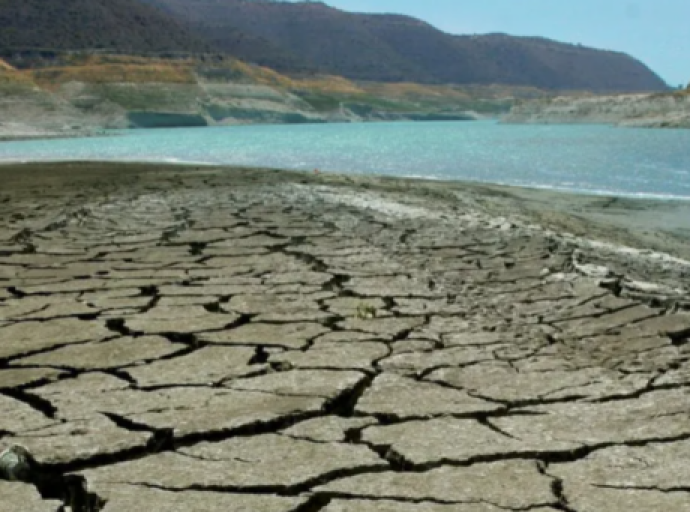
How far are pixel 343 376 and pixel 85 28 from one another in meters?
95.5

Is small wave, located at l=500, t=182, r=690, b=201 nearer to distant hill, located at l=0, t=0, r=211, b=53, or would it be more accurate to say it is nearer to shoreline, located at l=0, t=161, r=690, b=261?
shoreline, located at l=0, t=161, r=690, b=261

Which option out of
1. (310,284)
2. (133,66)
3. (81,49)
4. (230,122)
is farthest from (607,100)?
(310,284)

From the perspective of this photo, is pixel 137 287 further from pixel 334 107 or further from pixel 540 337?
pixel 334 107

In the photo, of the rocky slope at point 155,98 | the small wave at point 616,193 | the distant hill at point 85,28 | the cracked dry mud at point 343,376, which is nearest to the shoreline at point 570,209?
the small wave at point 616,193

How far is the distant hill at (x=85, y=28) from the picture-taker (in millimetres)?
85562

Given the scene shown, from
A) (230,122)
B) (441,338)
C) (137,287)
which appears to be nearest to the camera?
(441,338)

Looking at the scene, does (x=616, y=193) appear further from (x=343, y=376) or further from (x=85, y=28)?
(x=85, y=28)

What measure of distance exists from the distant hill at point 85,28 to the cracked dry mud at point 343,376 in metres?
85.5

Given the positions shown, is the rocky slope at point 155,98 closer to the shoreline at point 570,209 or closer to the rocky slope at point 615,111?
the rocky slope at point 615,111

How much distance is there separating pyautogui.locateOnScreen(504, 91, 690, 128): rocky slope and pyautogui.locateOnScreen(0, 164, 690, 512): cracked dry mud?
56.3 metres

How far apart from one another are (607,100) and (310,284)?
7486 centimetres

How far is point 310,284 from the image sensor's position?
4.57 m

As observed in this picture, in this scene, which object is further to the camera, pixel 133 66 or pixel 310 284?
pixel 133 66

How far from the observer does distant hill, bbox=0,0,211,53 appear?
8556 centimetres
